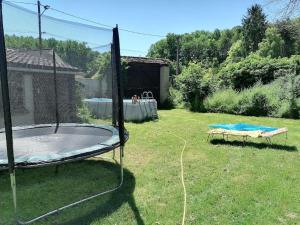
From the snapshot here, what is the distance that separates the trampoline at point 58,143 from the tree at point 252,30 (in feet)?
121

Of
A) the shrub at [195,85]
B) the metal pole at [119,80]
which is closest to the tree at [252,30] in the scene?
the shrub at [195,85]

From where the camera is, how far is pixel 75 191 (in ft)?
11.9

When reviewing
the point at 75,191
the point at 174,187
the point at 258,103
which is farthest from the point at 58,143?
the point at 258,103

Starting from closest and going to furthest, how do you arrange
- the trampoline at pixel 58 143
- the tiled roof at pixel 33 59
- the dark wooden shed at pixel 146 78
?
the trampoline at pixel 58 143, the tiled roof at pixel 33 59, the dark wooden shed at pixel 146 78

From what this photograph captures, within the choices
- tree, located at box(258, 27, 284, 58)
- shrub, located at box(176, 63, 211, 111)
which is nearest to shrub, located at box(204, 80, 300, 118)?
shrub, located at box(176, 63, 211, 111)

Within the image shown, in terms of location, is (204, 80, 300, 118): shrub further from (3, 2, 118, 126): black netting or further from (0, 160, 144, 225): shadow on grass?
(0, 160, 144, 225): shadow on grass

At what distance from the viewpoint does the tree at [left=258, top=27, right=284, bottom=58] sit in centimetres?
3381

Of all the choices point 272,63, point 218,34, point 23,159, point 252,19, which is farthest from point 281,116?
point 218,34

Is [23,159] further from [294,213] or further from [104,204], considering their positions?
[294,213]

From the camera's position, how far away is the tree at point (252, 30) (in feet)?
124

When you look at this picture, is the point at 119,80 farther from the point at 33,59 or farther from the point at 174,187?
the point at 33,59

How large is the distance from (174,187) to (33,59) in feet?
10.2

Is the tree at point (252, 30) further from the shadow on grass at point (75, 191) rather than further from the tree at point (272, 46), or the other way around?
the shadow on grass at point (75, 191)

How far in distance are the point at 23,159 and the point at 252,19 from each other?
131ft
